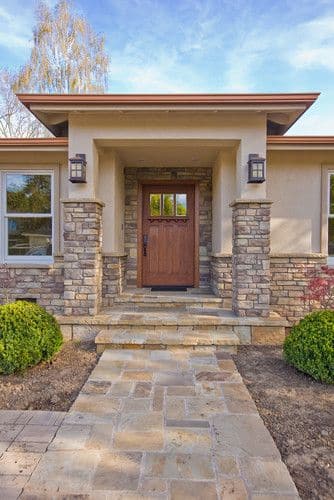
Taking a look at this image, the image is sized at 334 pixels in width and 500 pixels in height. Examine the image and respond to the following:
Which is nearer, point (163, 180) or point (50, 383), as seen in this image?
point (50, 383)

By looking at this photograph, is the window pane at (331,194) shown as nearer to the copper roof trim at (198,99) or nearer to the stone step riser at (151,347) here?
the copper roof trim at (198,99)

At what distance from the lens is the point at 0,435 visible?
2236mm

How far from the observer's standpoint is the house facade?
4504 mm

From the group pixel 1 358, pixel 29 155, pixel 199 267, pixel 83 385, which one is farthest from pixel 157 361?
pixel 29 155

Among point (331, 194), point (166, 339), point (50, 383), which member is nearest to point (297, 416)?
point (166, 339)

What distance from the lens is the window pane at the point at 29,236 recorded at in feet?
18.2

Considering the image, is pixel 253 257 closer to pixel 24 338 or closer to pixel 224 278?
pixel 224 278

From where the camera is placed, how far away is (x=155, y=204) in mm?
6387

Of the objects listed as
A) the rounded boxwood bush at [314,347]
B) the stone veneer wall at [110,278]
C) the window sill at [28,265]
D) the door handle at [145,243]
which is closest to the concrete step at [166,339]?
the rounded boxwood bush at [314,347]

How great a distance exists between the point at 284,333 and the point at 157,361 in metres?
1.87

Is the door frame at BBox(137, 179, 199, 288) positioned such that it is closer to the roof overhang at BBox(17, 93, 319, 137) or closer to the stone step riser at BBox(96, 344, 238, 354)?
the roof overhang at BBox(17, 93, 319, 137)

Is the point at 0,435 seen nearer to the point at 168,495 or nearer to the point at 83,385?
the point at 83,385

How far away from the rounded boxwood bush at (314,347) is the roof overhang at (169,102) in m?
2.73

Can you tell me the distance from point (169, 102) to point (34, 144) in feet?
7.31
